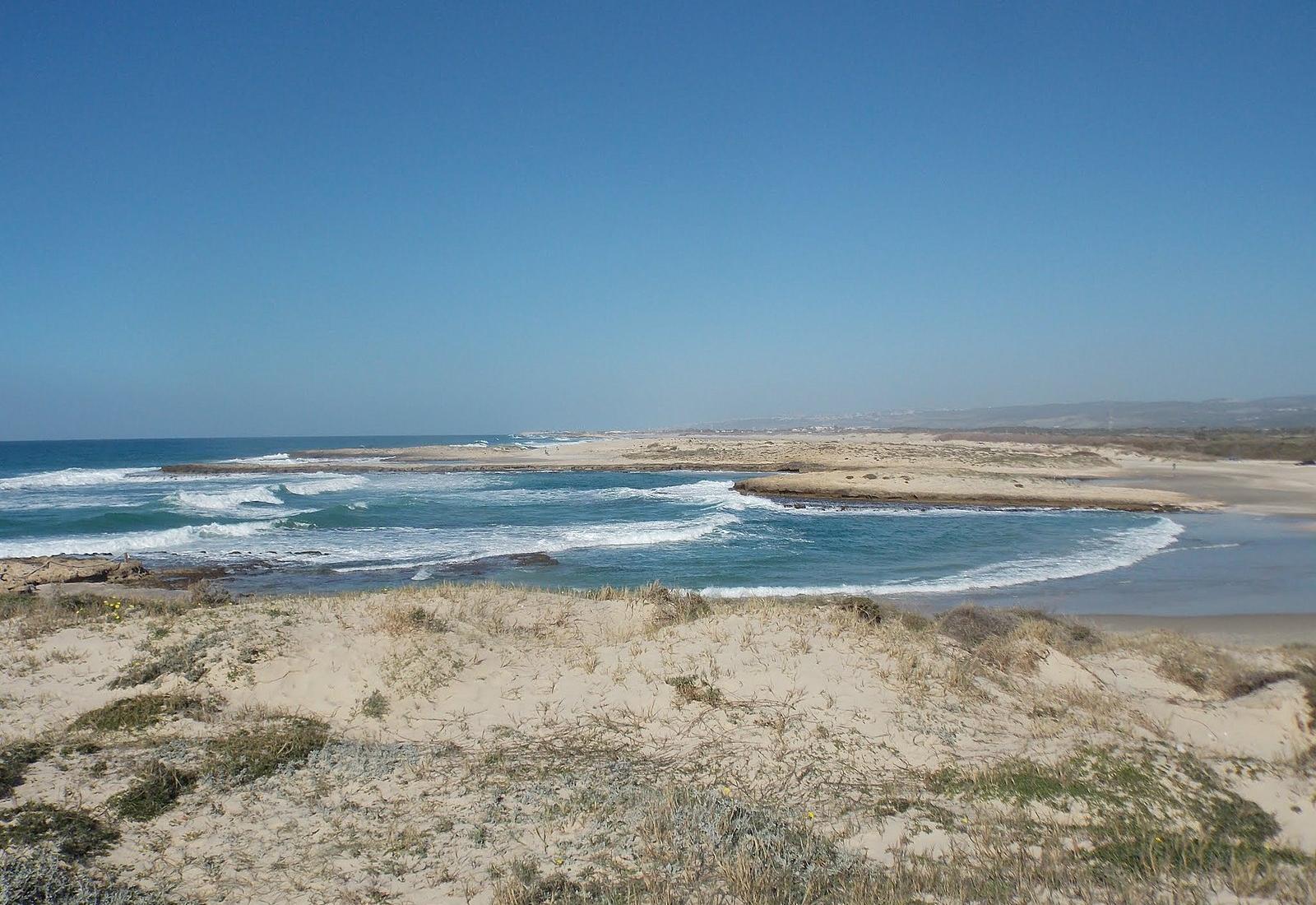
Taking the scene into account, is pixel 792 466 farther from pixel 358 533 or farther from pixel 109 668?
pixel 109 668

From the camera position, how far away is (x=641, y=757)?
22.1 ft

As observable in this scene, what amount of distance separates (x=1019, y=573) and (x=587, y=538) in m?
13.7

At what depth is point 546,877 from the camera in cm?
479

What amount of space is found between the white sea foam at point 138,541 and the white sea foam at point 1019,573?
19034 millimetres

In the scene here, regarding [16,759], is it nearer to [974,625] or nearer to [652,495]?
[974,625]

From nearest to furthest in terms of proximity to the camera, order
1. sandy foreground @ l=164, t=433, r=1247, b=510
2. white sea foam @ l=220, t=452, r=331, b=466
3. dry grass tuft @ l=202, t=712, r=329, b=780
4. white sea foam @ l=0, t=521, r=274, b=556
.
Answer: dry grass tuft @ l=202, t=712, r=329, b=780, white sea foam @ l=0, t=521, r=274, b=556, sandy foreground @ l=164, t=433, r=1247, b=510, white sea foam @ l=220, t=452, r=331, b=466

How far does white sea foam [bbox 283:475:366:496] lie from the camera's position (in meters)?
43.8

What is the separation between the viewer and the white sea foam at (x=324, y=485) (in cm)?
4378

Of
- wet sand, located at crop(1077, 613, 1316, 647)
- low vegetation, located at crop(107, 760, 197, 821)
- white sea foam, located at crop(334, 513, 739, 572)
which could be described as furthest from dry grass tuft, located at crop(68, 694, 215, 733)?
wet sand, located at crop(1077, 613, 1316, 647)

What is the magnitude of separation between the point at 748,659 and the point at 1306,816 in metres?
5.02

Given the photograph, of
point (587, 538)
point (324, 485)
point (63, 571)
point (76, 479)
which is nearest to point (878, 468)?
point (587, 538)

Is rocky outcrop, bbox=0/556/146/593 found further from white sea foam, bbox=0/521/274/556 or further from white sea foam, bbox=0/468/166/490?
white sea foam, bbox=0/468/166/490

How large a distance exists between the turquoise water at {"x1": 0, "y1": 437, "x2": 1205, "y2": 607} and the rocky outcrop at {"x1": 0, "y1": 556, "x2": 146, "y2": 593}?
257 cm

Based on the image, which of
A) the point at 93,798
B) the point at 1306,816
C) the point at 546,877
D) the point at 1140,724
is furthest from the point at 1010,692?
the point at 93,798
